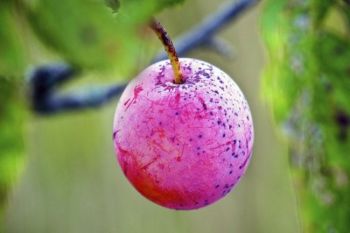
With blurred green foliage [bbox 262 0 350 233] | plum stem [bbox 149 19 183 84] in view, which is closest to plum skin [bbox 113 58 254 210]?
plum stem [bbox 149 19 183 84]

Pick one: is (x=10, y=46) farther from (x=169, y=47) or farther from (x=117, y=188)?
(x=117, y=188)

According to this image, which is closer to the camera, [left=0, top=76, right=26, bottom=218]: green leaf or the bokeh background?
[left=0, top=76, right=26, bottom=218]: green leaf

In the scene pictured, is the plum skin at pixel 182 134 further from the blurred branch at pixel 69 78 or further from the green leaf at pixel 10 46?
the blurred branch at pixel 69 78

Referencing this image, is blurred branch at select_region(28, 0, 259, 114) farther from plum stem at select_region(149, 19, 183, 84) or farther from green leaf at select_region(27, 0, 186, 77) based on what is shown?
green leaf at select_region(27, 0, 186, 77)

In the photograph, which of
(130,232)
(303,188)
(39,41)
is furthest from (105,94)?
(130,232)

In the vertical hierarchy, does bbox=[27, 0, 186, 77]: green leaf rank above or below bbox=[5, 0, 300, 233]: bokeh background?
below

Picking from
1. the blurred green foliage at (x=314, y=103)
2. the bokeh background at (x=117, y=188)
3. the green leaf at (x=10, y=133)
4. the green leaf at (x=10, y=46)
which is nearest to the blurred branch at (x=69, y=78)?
the blurred green foliage at (x=314, y=103)

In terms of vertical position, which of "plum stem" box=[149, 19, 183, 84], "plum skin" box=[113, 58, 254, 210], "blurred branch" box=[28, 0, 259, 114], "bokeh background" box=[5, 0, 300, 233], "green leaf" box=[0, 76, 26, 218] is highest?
"bokeh background" box=[5, 0, 300, 233]
